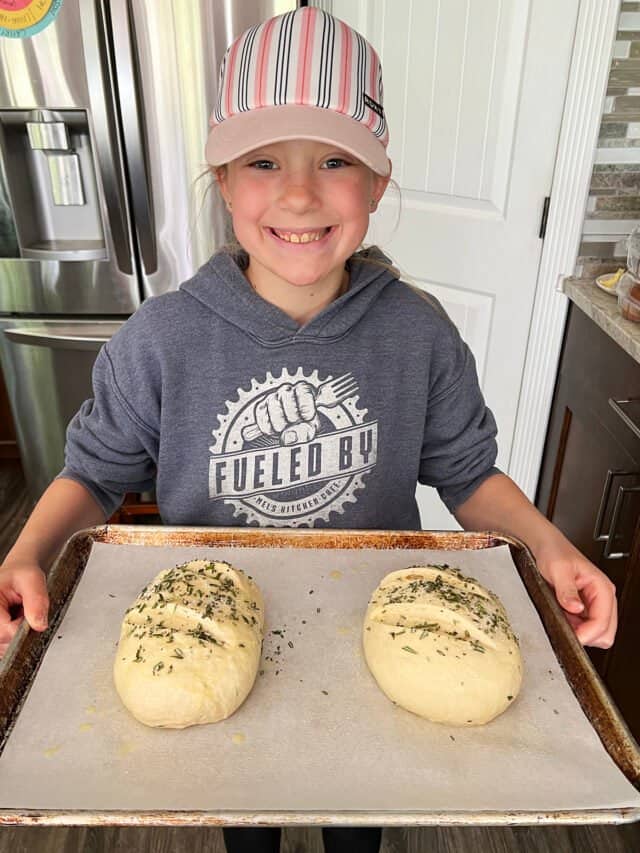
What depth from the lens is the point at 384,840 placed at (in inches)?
60.2

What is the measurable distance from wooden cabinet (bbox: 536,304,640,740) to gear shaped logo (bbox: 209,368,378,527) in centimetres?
79

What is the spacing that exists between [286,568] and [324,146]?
637mm

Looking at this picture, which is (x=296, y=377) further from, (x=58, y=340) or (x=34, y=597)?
(x=58, y=340)

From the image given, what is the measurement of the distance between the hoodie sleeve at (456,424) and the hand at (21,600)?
2.25 ft

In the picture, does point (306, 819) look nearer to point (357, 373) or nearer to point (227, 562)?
point (227, 562)

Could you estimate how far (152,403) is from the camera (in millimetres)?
1071

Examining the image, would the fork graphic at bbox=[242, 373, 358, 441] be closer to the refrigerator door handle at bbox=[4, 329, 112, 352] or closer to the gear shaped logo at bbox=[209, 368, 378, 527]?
the gear shaped logo at bbox=[209, 368, 378, 527]

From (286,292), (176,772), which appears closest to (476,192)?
(286,292)

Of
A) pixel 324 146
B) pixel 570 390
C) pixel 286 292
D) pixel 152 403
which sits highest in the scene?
pixel 324 146

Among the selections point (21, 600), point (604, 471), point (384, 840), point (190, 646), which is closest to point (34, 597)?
point (21, 600)

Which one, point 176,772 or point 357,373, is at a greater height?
point 357,373

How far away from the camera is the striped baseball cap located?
883 millimetres

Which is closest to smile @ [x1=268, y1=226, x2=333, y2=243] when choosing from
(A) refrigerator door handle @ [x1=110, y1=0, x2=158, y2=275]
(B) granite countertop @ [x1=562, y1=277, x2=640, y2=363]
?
(B) granite countertop @ [x1=562, y1=277, x2=640, y2=363]

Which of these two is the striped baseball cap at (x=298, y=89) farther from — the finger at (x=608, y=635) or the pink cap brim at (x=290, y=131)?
the finger at (x=608, y=635)
